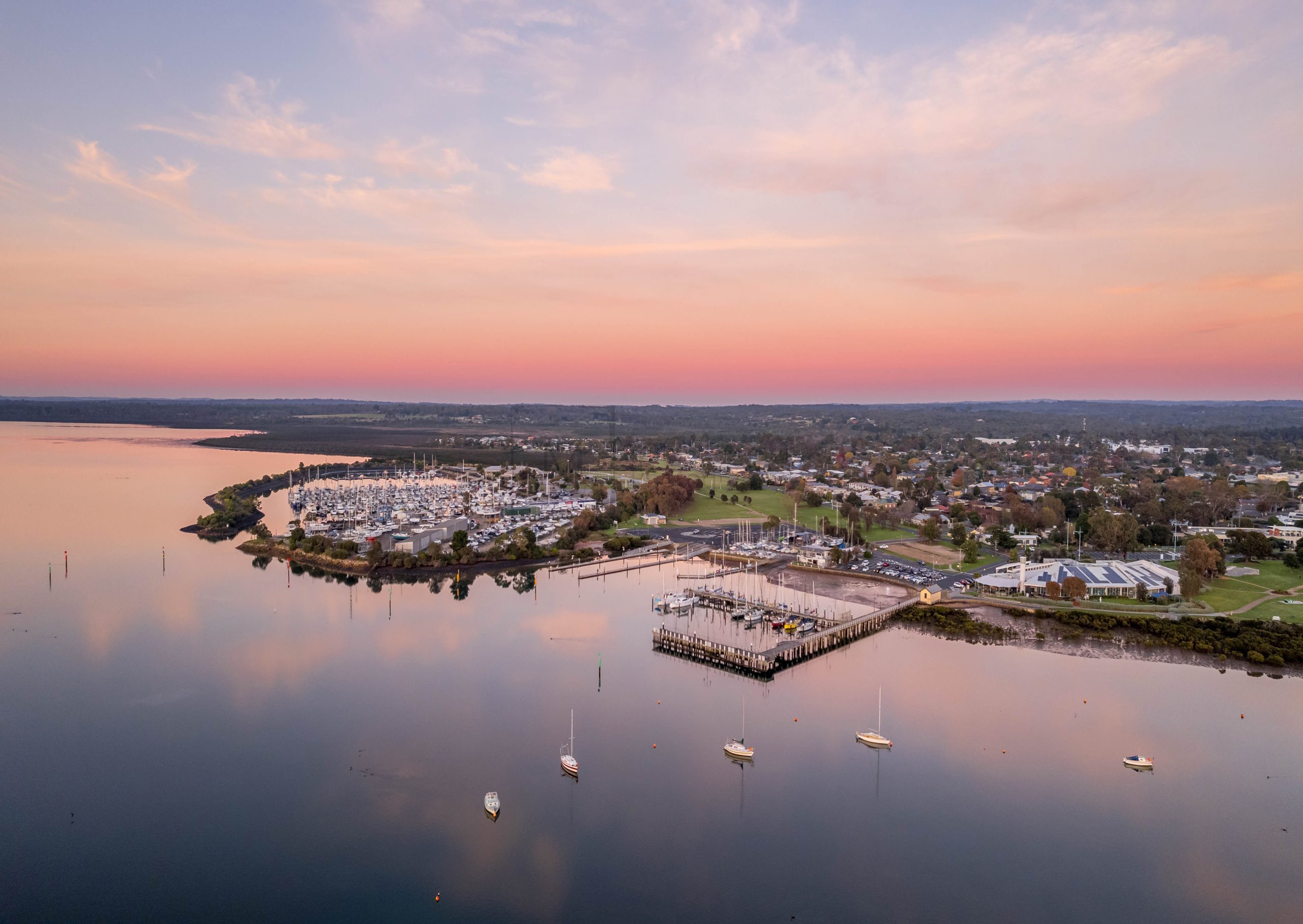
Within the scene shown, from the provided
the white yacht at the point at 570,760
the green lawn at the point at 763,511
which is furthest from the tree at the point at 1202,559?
the white yacht at the point at 570,760

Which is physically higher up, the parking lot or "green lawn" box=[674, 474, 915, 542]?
"green lawn" box=[674, 474, 915, 542]

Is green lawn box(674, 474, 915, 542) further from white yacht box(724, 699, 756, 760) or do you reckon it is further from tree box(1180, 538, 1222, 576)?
white yacht box(724, 699, 756, 760)

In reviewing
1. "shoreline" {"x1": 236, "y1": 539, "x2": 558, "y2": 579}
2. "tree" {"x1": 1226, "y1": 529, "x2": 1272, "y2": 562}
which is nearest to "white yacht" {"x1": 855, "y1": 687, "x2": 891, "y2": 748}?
"shoreline" {"x1": 236, "y1": 539, "x2": 558, "y2": 579}

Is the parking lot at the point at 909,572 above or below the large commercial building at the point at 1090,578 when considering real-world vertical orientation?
below

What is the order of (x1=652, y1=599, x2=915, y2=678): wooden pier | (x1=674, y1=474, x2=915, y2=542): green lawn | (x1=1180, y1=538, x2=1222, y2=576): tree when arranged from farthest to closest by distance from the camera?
(x1=674, y1=474, x2=915, y2=542): green lawn
(x1=1180, y1=538, x2=1222, y2=576): tree
(x1=652, y1=599, x2=915, y2=678): wooden pier

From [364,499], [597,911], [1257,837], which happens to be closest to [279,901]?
[597,911]

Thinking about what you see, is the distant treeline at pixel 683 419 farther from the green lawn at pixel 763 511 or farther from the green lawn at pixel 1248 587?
the green lawn at pixel 1248 587
